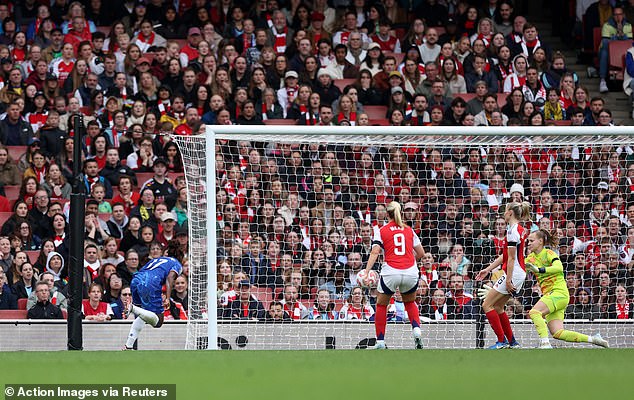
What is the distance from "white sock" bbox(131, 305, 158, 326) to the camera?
12359 millimetres

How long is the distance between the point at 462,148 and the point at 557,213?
140cm

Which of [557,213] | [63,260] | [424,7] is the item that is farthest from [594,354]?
[424,7]

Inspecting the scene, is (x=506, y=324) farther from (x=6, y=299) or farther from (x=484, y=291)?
(x=6, y=299)

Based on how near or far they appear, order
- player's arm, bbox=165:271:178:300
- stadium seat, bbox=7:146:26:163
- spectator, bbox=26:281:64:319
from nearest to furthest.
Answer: player's arm, bbox=165:271:178:300
spectator, bbox=26:281:64:319
stadium seat, bbox=7:146:26:163

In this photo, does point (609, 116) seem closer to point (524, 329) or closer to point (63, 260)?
point (524, 329)

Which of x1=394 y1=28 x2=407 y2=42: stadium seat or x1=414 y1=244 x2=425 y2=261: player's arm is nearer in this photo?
x1=414 y1=244 x2=425 y2=261: player's arm

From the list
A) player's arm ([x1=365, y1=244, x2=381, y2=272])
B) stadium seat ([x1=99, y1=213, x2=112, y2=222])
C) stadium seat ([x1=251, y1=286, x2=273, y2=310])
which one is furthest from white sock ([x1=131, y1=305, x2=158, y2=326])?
stadium seat ([x1=99, y1=213, x2=112, y2=222])

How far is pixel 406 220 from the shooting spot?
14781mm

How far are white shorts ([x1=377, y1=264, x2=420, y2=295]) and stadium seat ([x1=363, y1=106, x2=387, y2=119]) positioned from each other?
5607 mm

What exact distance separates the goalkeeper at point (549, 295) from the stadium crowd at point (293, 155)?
5.75 feet

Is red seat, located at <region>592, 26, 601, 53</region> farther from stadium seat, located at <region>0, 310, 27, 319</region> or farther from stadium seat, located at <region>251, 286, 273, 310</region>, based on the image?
Result: stadium seat, located at <region>0, 310, 27, 319</region>

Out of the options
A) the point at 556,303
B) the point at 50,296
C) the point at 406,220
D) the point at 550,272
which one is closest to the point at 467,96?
the point at 406,220

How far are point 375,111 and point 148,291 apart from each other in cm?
624

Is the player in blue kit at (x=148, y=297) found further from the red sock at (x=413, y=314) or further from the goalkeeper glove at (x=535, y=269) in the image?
the goalkeeper glove at (x=535, y=269)
